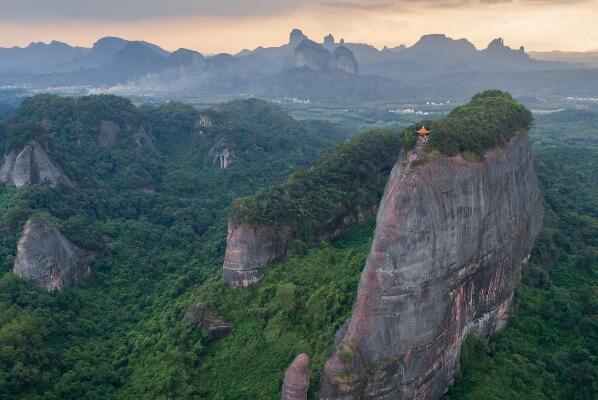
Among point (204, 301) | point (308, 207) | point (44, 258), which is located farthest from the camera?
point (308, 207)

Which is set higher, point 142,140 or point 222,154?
point 142,140

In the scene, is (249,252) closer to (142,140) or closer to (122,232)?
(122,232)

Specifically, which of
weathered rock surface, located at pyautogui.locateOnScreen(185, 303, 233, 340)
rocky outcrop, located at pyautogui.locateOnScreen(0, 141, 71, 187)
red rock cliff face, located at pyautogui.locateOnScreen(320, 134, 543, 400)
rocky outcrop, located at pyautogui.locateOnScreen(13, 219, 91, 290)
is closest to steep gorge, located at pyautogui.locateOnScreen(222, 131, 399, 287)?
weathered rock surface, located at pyautogui.locateOnScreen(185, 303, 233, 340)

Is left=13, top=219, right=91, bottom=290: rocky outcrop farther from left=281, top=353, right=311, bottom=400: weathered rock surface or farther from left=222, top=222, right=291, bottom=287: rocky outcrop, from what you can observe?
→ left=281, top=353, right=311, bottom=400: weathered rock surface

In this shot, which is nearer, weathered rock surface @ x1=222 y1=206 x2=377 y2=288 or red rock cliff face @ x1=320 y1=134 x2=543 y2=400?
red rock cliff face @ x1=320 y1=134 x2=543 y2=400

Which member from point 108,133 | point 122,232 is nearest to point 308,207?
point 122,232

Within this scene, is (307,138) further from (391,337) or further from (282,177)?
(391,337)
